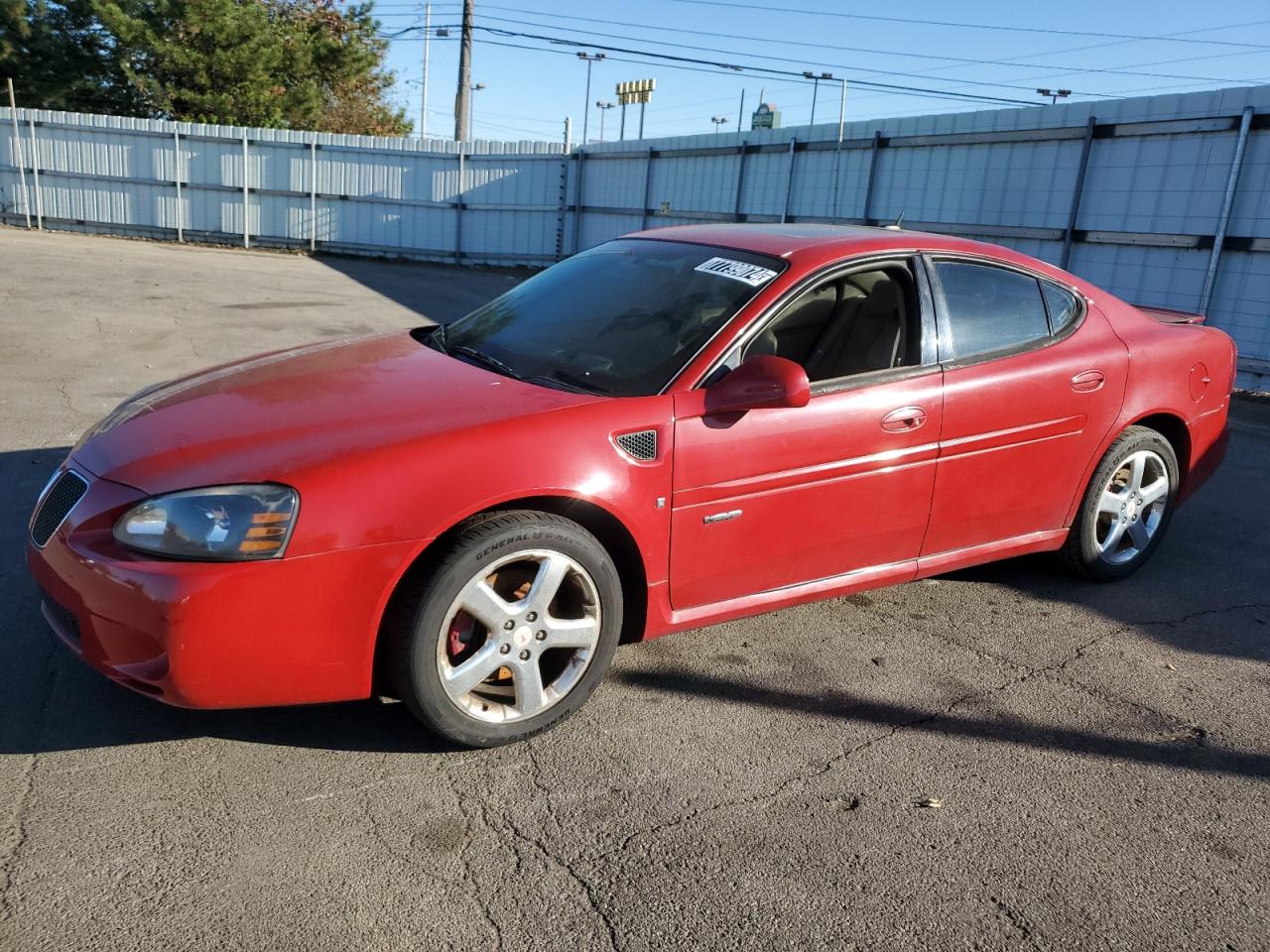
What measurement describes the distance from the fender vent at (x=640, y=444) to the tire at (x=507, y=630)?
11.8 inches

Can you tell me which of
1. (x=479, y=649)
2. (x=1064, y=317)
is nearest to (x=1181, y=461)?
(x=1064, y=317)

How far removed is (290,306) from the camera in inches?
506

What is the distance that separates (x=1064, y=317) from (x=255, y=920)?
3840mm

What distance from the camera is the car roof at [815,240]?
383 cm

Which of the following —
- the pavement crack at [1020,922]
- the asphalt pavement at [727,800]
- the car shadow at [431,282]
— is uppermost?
the pavement crack at [1020,922]

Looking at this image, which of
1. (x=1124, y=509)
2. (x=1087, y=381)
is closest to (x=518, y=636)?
(x=1087, y=381)

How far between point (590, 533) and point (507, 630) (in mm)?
422

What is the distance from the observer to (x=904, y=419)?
3711 mm

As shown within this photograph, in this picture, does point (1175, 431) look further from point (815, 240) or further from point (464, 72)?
point (464, 72)

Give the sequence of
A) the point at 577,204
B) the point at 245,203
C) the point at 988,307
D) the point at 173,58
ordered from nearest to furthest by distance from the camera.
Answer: the point at 988,307 → the point at 577,204 → the point at 245,203 → the point at 173,58

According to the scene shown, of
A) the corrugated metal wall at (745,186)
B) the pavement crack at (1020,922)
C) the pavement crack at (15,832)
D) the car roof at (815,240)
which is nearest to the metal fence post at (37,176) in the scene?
the corrugated metal wall at (745,186)

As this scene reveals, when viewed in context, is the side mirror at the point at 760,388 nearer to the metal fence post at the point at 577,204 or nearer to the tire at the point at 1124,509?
the tire at the point at 1124,509

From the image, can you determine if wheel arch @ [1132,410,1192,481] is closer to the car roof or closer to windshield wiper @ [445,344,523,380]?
the car roof

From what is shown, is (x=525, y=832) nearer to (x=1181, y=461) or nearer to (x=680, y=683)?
(x=680, y=683)
